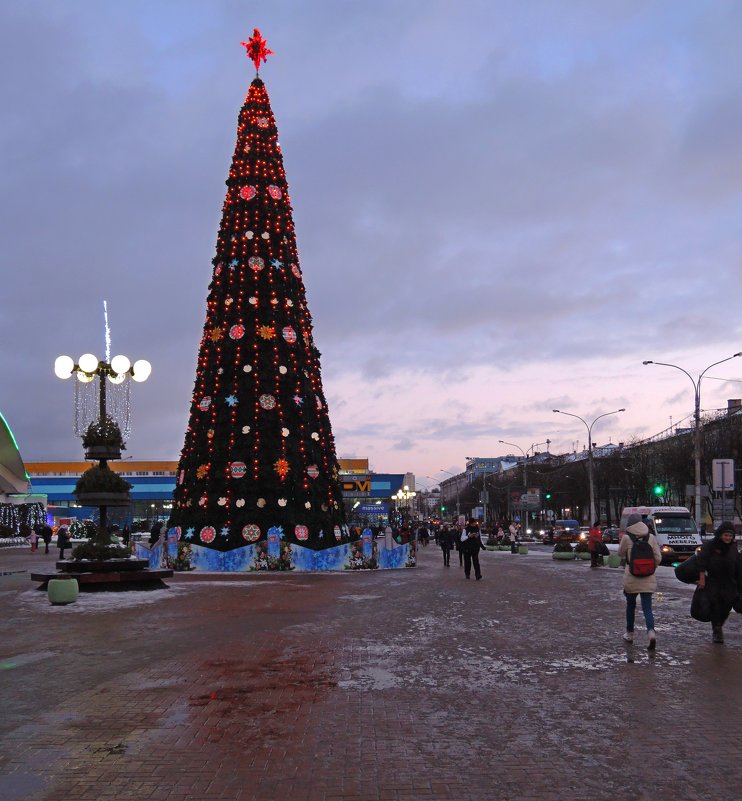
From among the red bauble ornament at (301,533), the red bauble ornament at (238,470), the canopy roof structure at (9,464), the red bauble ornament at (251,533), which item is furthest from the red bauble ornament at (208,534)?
the canopy roof structure at (9,464)

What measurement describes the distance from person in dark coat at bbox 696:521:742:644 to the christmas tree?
16414mm

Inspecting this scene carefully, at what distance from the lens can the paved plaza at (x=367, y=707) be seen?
197 inches

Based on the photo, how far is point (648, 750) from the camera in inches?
219

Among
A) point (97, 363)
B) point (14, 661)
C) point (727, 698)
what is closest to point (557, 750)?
point (727, 698)

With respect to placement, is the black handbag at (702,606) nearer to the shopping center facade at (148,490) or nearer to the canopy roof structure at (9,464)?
the shopping center facade at (148,490)

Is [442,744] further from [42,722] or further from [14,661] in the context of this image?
[14,661]

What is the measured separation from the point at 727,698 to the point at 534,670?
6.51ft

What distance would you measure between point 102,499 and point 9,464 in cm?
5335

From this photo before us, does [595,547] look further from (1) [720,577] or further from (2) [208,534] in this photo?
(1) [720,577]

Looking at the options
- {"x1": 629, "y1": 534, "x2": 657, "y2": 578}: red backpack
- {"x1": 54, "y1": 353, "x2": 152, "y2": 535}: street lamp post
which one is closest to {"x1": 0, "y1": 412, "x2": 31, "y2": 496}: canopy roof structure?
{"x1": 54, "y1": 353, "x2": 152, "y2": 535}: street lamp post

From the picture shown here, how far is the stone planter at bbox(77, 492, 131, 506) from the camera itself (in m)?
17.9

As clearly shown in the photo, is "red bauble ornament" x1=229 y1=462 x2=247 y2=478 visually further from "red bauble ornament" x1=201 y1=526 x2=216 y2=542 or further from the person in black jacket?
the person in black jacket

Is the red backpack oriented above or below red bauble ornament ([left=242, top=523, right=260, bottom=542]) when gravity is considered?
above

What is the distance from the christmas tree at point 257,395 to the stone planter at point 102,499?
732 centimetres
